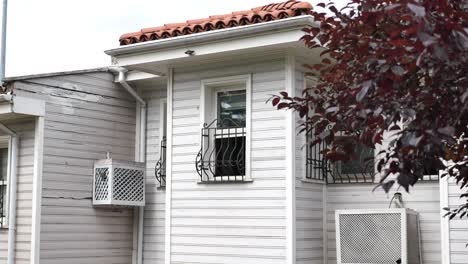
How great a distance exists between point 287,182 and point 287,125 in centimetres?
63

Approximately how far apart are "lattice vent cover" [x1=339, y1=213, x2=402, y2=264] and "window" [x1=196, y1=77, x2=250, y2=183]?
4.43 ft

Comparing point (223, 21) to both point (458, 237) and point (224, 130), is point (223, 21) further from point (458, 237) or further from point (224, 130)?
point (458, 237)

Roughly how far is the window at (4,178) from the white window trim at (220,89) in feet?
9.31

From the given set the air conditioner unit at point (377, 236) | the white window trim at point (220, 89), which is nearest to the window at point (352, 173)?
the air conditioner unit at point (377, 236)

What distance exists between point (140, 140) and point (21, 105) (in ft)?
6.44

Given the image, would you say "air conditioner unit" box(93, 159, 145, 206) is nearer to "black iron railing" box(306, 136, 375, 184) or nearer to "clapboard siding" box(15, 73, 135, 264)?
"clapboard siding" box(15, 73, 135, 264)

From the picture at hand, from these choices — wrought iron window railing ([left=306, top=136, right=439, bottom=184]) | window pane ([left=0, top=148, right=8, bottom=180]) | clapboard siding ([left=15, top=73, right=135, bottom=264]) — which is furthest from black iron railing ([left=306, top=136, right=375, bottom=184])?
window pane ([left=0, top=148, right=8, bottom=180])

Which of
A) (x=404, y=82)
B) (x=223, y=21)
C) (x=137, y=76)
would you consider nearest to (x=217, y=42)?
(x=223, y=21)

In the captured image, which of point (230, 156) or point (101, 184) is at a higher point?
point (230, 156)

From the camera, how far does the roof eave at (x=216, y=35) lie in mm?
7523

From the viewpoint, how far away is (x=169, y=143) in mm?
8953

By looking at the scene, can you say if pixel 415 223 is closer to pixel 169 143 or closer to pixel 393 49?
pixel 169 143

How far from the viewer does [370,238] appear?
777cm

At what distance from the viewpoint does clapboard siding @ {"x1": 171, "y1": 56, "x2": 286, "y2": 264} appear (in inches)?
316
